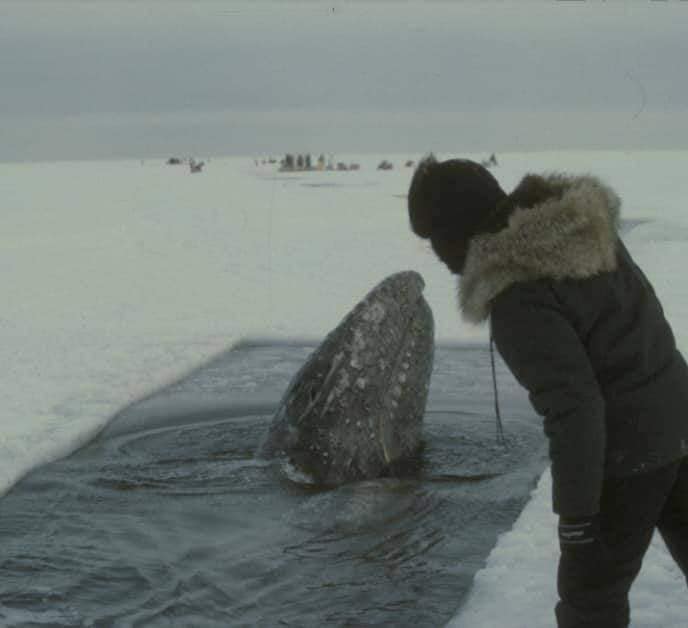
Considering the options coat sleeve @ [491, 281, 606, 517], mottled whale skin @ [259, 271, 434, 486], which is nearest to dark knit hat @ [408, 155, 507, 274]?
coat sleeve @ [491, 281, 606, 517]

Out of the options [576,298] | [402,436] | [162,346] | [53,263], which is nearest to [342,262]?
[53,263]

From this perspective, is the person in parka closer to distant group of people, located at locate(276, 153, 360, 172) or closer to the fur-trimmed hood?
the fur-trimmed hood

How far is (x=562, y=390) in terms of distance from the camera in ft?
8.46

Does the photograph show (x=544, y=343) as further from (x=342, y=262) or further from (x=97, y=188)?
(x=97, y=188)

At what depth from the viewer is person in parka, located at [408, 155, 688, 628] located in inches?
102

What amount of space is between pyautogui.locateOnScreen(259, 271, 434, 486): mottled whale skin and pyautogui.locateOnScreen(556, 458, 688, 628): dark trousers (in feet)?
8.07

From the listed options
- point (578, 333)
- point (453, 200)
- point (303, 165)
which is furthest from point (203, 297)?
point (303, 165)

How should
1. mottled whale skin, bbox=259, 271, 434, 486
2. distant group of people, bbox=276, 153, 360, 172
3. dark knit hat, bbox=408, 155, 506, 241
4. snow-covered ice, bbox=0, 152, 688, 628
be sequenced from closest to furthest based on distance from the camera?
dark knit hat, bbox=408, 155, 506, 241, snow-covered ice, bbox=0, 152, 688, 628, mottled whale skin, bbox=259, 271, 434, 486, distant group of people, bbox=276, 153, 360, 172

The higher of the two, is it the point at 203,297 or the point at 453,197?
the point at 453,197

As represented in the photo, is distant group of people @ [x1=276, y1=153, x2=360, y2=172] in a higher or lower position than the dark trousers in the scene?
higher

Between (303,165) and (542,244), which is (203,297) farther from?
(303,165)

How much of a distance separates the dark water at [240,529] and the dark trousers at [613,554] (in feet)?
3.10

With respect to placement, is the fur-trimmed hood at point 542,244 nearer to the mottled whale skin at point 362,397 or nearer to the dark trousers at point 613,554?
the dark trousers at point 613,554

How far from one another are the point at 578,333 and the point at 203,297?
9.23 meters
